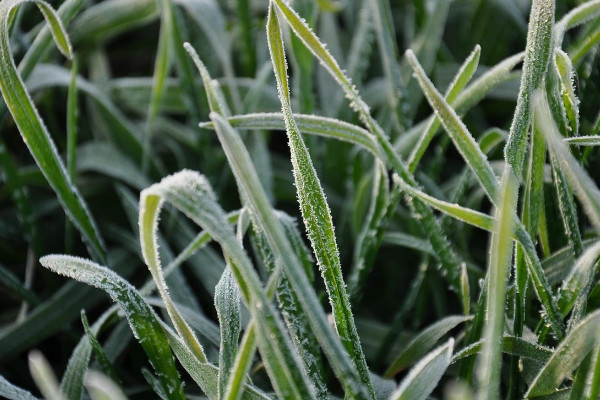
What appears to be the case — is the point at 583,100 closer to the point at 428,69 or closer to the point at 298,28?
the point at 428,69

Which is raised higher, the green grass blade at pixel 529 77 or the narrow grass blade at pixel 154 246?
the green grass blade at pixel 529 77

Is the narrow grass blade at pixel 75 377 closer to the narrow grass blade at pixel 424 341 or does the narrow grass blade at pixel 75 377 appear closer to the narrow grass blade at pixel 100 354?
the narrow grass blade at pixel 100 354

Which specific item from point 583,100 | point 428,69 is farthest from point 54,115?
point 583,100

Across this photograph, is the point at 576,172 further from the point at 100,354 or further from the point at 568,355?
the point at 100,354

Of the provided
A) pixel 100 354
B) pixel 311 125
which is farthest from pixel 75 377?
pixel 311 125

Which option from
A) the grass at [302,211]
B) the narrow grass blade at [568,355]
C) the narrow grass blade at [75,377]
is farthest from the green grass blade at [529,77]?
the narrow grass blade at [75,377]
